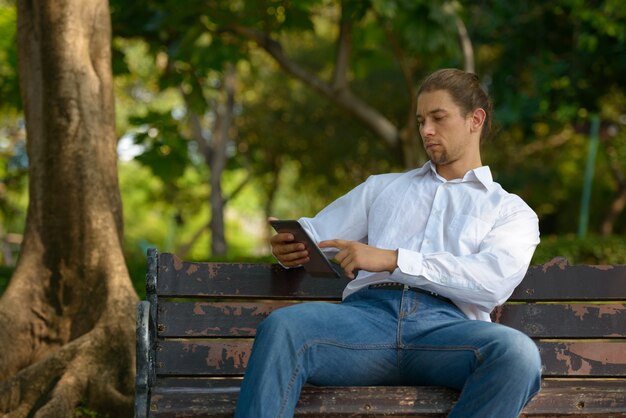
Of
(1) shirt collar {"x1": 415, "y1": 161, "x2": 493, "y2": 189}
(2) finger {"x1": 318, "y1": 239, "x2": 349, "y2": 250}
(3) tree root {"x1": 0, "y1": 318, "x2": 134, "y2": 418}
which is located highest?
(1) shirt collar {"x1": 415, "y1": 161, "x2": 493, "y2": 189}

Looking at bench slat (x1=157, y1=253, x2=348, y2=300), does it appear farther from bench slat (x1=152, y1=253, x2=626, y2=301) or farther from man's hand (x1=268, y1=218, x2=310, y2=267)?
man's hand (x1=268, y1=218, x2=310, y2=267)

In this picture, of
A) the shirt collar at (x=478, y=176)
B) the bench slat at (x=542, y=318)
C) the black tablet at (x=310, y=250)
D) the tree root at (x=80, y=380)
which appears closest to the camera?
the black tablet at (x=310, y=250)

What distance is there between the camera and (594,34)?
524 inches

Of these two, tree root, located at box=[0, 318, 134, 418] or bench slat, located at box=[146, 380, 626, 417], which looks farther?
tree root, located at box=[0, 318, 134, 418]

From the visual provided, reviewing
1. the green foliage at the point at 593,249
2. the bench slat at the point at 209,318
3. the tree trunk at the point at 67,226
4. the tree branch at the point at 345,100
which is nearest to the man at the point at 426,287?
the bench slat at the point at 209,318

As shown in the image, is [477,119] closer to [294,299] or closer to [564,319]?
[564,319]

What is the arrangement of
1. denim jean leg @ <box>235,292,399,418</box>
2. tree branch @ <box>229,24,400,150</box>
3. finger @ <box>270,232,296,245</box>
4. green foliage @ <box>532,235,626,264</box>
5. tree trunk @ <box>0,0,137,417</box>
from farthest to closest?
green foliage @ <box>532,235,626,264</box> → tree branch @ <box>229,24,400,150</box> → tree trunk @ <box>0,0,137,417</box> → finger @ <box>270,232,296,245</box> → denim jean leg @ <box>235,292,399,418</box>

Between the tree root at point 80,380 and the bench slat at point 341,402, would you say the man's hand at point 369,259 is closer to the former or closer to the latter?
the bench slat at point 341,402

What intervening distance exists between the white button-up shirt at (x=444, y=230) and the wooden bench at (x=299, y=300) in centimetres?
35

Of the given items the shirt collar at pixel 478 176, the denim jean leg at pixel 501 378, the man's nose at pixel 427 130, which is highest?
the man's nose at pixel 427 130

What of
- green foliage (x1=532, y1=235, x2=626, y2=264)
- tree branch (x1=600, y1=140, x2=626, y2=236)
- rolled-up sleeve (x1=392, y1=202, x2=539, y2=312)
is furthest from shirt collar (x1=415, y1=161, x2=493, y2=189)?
tree branch (x1=600, y1=140, x2=626, y2=236)

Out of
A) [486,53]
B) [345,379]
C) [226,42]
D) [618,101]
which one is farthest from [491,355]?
[486,53]

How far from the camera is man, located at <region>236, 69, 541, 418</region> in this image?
3574mm

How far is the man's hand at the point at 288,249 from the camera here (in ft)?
13.4
